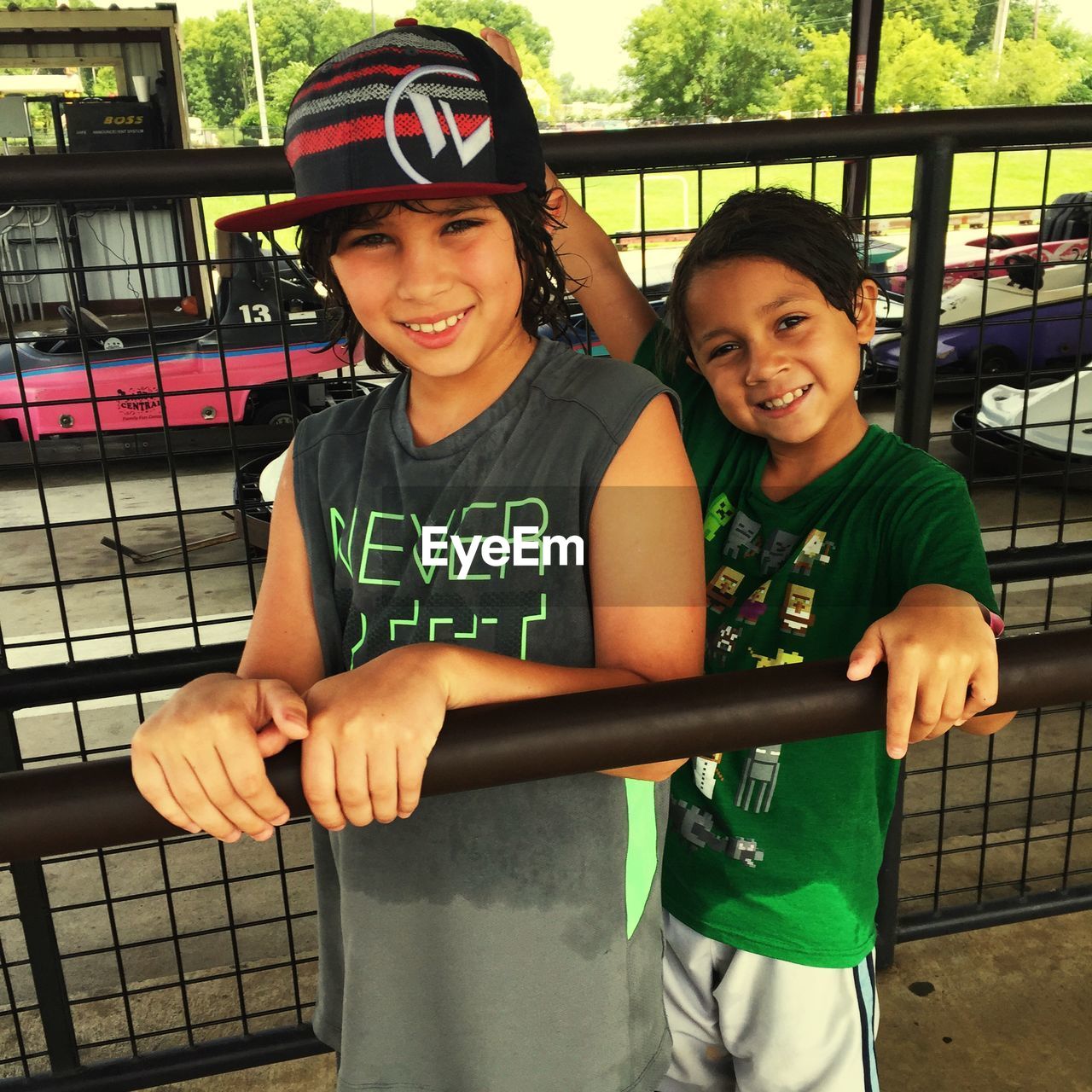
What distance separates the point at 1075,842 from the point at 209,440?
2.15m

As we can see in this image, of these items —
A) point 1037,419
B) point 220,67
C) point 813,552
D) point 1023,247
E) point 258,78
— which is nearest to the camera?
point 813,552

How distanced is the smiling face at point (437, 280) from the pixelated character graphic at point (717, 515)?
1.31ft

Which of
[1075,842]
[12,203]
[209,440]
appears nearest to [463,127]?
[12,203]

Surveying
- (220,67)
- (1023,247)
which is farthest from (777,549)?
(220,67)

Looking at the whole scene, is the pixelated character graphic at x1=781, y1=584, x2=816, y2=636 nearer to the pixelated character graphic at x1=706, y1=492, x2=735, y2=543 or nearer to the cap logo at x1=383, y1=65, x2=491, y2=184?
the pixelated character graphic at x1=706, y1=492, x2=735, y2=543

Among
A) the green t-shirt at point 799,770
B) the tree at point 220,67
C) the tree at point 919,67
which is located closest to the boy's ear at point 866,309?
the green t-shirt at point 799,770

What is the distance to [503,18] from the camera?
2081 centimetres

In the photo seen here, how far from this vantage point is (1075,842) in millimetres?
2500

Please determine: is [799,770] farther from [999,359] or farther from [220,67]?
[220,67]

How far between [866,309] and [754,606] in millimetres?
354

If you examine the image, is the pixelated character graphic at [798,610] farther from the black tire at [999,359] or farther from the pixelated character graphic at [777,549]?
the black tire at [999,359]

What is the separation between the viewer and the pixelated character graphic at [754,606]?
1.08 metres

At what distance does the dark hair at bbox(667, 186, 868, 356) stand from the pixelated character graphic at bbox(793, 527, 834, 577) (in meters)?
0.24

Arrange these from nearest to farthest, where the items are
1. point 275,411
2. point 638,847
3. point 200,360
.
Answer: point 638,847, point 200,360, point 275,411
